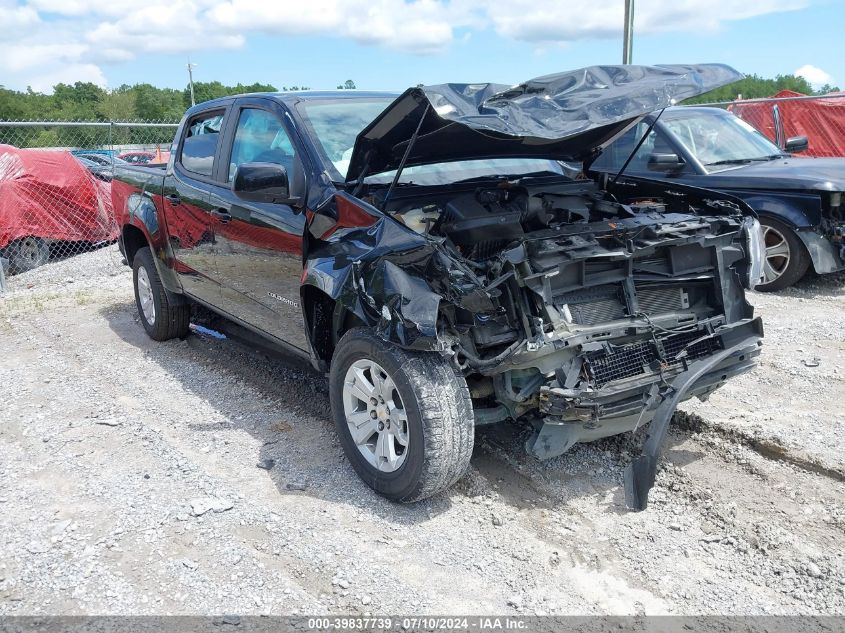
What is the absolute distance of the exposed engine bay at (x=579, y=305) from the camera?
329 centimetres

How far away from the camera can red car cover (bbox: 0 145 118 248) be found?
10.1 meters

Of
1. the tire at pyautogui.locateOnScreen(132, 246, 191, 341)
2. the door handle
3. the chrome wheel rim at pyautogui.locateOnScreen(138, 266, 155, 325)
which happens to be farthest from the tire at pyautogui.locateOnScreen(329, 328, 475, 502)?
the chrome wheel rim at pyautogui.locateOnScreen(138, 266, 155, 325)

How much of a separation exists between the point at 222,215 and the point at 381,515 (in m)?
2.31

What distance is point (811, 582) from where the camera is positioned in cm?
296

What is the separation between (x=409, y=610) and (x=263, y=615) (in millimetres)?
566

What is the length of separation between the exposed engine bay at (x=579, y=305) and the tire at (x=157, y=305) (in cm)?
311

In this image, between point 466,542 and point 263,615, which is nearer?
point 263,615

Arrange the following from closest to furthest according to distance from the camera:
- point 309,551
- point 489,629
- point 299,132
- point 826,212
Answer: point 489,629 < point 309,551 < point 299,132 < point 826,212

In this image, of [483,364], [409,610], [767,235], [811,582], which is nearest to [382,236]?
[483,364]

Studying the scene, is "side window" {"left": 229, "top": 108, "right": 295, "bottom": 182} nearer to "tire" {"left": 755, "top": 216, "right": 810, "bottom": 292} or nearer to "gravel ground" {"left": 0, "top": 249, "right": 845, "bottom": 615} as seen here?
"gravel ground" {"left": 0, "top": 249, "right": 845, "bottom": 615}

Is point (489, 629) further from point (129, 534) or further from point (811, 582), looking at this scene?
point (129, 534)

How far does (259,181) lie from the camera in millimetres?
3816

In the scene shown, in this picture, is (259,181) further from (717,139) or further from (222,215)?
A: (717,139)

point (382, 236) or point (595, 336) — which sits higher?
point (382, 236)
